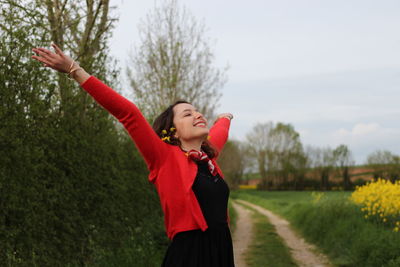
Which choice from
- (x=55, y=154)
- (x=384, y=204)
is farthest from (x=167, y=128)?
(x=384, y=204)

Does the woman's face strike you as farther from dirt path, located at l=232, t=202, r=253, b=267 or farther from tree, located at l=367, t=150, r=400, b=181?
tree, located at l=367, t=150, r=400, b=181

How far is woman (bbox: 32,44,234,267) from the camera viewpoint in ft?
8.94

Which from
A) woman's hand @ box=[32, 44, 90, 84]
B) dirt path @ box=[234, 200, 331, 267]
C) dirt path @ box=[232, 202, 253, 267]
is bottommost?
dirt path @ box=[234, 200, 331, 267]

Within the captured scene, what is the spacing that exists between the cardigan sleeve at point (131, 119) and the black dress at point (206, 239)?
34 cm

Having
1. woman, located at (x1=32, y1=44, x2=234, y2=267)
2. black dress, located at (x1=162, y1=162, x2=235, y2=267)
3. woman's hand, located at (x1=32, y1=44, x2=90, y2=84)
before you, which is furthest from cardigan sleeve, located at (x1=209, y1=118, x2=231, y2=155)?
woman's hand, located at (x1=32, y1=44, x2=90, y2=84)

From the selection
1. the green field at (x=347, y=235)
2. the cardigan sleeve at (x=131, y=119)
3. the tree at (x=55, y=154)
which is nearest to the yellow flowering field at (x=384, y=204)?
the green field at (x=347, y=235)

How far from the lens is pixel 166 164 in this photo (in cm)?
298

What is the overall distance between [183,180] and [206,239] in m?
0.45

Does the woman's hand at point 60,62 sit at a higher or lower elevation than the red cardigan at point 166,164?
higher

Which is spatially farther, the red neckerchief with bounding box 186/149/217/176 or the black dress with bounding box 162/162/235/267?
the red neckerchief with bounding box 186/149/217/176

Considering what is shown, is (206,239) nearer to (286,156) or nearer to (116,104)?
(116,104)

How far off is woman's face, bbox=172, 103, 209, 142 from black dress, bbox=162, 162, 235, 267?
0.29 m

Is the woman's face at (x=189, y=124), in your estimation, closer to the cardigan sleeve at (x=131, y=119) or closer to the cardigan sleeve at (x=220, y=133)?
the cardigan sleeve at (x=131, y=119)

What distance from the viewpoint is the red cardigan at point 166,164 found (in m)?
2.70
